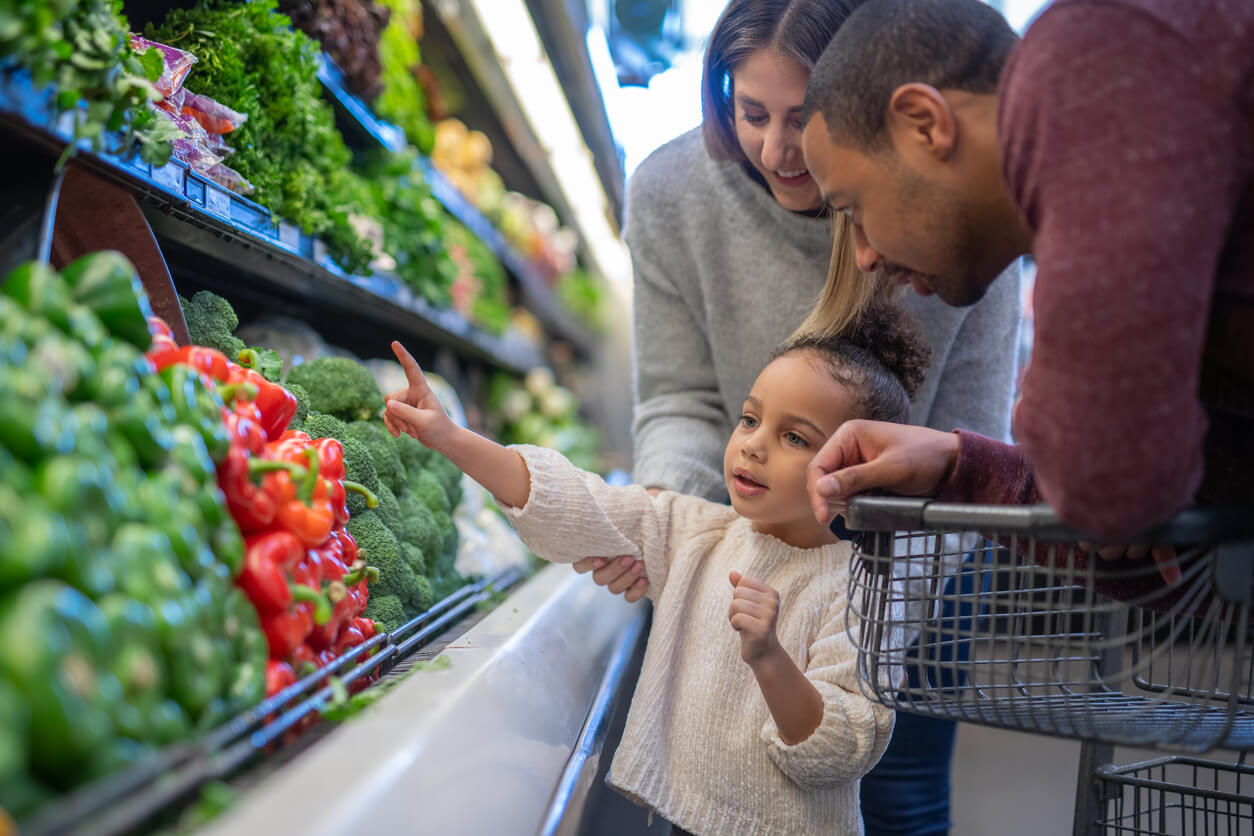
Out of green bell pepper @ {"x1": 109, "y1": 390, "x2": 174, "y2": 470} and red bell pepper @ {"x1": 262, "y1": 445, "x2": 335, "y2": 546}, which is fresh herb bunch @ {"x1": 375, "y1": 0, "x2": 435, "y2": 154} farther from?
green bell pepper @ {"x1": 109, "y1": 390, "x2": 174, "y2": 470}

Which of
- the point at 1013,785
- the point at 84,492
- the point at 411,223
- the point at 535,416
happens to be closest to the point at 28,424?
the point at 84,492

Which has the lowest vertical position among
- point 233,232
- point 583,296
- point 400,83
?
point 233,232

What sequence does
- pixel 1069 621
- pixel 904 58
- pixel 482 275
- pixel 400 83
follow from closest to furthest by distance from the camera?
1. pixel 904 58
2. pixel 1069 621
3. pixel 400 83
4. pixel 482 275

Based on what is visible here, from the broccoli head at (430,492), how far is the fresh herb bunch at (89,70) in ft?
3.23

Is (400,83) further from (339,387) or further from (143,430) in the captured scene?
(143,430)

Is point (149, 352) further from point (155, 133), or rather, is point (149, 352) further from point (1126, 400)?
point (1126, 400)

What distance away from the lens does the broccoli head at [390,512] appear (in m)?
1.61

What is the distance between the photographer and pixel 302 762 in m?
0.81

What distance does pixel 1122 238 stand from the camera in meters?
0.77

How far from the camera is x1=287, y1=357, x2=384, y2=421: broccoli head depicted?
5.77 feet

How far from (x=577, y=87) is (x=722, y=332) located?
1.62 metres

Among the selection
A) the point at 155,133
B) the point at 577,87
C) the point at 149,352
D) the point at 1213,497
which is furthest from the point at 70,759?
the point at 577,87

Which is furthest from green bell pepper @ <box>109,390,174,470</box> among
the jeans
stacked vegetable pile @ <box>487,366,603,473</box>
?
stacked vegetable pile @ <box>487,366,603,473</box>

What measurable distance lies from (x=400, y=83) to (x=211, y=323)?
1.77m
